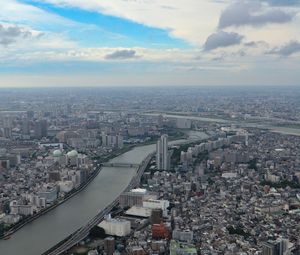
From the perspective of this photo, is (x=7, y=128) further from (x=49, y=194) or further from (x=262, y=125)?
(x=262, y=125)

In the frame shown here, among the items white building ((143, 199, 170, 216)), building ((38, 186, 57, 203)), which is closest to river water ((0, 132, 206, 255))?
building ((38, 186, 57, 203))

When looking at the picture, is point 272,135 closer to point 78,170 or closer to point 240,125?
point 240,125

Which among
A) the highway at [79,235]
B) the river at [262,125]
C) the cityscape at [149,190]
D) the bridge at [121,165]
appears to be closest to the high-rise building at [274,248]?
the cityscape at [149,190]

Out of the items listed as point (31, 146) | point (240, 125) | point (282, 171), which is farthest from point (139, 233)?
point (240, 125)

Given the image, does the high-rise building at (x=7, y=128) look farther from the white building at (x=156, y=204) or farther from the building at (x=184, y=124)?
the white building at (x=156, y=204)

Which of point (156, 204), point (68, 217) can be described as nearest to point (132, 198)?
point (156, 204)

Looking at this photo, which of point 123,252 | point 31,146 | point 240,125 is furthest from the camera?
point 240,125

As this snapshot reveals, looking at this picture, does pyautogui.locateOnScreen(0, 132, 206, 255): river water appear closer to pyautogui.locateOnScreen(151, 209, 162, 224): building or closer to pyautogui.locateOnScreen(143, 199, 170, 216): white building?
pyautogui.locateOnScreen(143, 199, 170, 216): white building

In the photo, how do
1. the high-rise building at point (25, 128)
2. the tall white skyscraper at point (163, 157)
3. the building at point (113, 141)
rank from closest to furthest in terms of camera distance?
the tall white skyscraper at point (163, 157) → the building at point (113, 141) → the high-rise building at point (25, 128)
